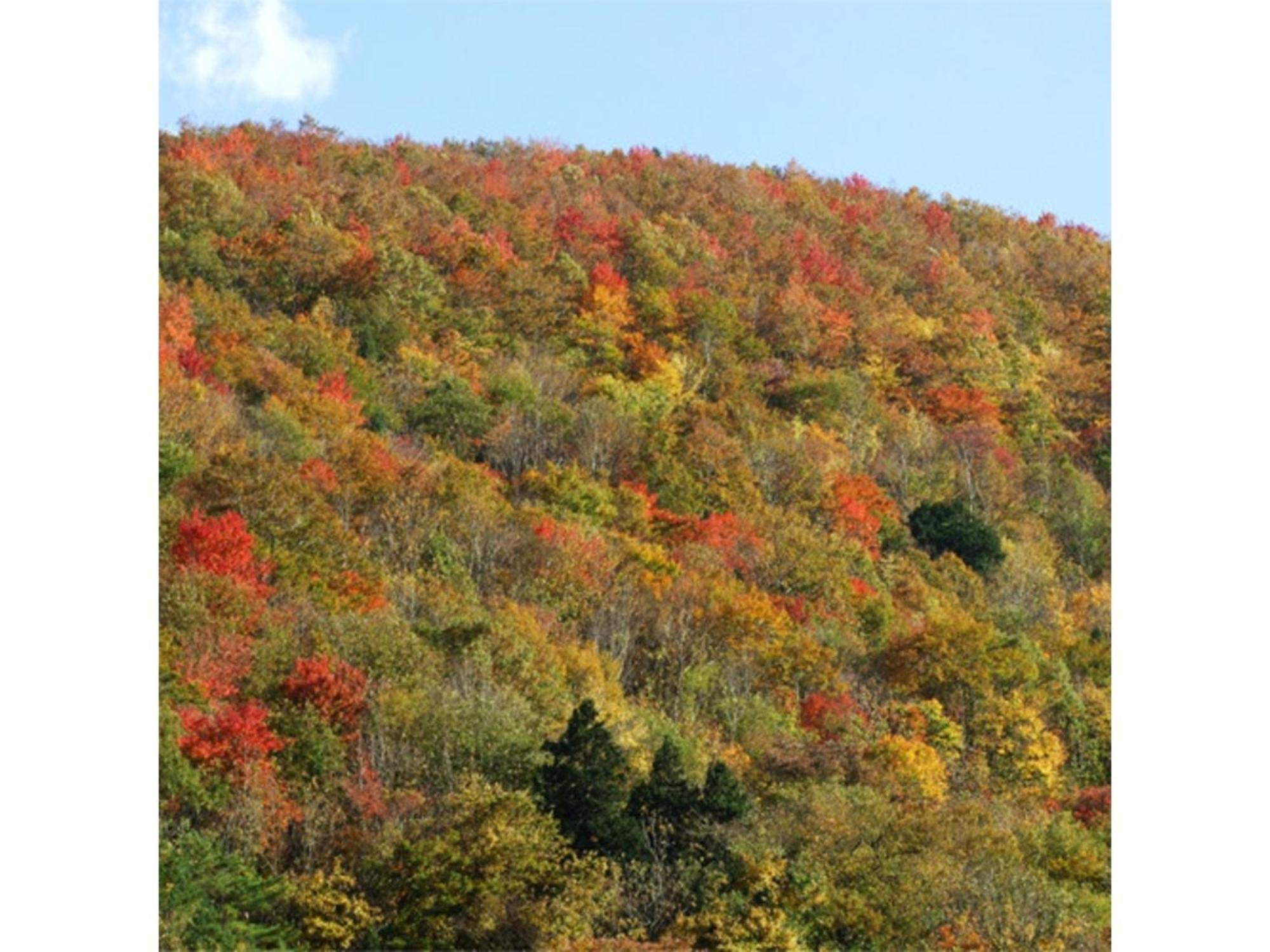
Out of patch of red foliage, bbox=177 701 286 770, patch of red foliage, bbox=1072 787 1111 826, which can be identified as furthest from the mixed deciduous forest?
patch of red foliage, bbox=1072 787 1111 826

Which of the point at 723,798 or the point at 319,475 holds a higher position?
the point at 319,475

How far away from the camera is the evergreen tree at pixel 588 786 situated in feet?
66.0

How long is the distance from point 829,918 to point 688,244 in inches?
1403

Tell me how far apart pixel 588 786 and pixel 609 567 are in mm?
9379

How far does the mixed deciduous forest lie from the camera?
762 inches

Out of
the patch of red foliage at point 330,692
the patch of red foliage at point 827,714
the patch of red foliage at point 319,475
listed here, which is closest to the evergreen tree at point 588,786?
the patch of red foliage at point 330,692

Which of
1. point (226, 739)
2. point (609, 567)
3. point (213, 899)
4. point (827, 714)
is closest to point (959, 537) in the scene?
point (609, 567)

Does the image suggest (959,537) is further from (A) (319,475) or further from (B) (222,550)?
(B) (222,550)

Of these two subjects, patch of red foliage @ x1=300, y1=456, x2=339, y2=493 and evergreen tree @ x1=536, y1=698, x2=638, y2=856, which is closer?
evergreen tree @ x1=536, y1=698, x2=638, y2=856

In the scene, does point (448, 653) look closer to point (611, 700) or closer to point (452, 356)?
point (611, 700)

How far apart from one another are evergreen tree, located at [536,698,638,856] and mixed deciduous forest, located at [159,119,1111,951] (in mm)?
59

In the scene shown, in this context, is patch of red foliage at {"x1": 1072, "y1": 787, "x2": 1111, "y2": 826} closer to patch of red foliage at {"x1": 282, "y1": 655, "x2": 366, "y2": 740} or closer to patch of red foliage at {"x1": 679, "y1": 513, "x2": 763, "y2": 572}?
patch of red foliage at {"x1": 679, "y1": 513, "x2": 763, "y2": 572}

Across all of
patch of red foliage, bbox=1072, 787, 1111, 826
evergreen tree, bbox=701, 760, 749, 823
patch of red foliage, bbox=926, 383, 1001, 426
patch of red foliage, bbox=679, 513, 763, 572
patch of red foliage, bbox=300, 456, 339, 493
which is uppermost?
patch of red foliage, bbox=926, 383, 1001, 426

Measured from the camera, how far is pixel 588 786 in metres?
20.6
